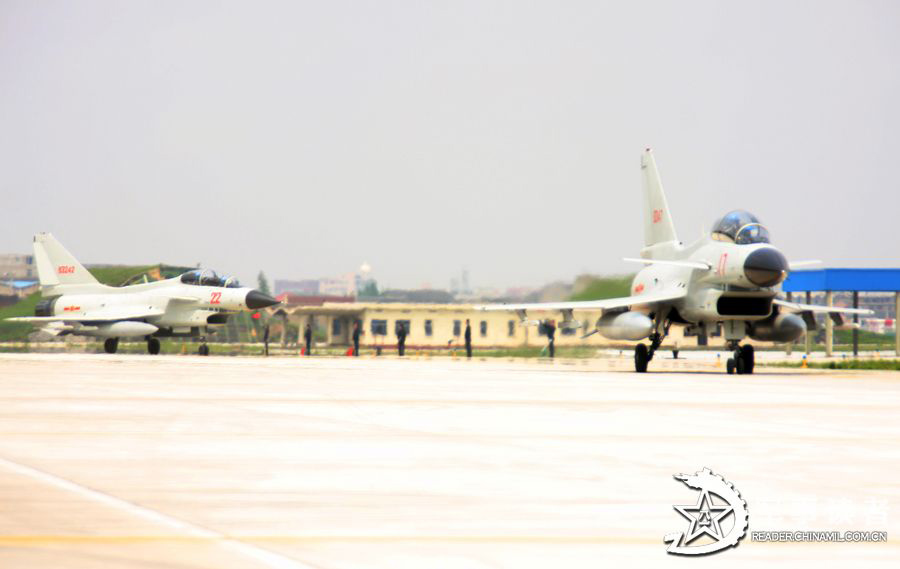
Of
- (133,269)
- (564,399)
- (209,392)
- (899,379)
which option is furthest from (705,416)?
(133,269)

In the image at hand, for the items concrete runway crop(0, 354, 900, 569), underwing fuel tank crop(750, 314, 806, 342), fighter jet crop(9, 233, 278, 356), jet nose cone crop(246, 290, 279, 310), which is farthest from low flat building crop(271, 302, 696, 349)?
concrete runway crop(0, 354, 900, 569)

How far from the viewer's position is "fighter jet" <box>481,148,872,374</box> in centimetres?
2516

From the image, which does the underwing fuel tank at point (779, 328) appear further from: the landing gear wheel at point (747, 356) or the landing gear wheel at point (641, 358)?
the landing gear wheel at point (641, 358)

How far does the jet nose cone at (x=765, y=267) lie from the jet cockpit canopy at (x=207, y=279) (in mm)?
20240

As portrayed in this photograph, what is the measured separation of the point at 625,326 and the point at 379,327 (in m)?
34.9

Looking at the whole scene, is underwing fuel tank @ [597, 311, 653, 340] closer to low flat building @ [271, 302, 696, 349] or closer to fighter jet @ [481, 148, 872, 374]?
fighter jet @ [481, 148, 872, 374]

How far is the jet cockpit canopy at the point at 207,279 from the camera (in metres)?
40.0

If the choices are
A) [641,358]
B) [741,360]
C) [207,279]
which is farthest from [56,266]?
[741,360]

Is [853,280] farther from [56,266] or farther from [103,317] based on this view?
[56,266]

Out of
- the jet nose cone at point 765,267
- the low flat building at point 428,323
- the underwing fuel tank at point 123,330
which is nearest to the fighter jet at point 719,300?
the jet nose cone at point 765,267

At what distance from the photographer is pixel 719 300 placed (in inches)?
1027

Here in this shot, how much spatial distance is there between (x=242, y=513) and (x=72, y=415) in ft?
22.8

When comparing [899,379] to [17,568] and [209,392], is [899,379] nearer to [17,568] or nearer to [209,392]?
[209,392]

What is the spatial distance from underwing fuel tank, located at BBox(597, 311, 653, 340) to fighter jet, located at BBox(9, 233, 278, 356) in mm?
14640
